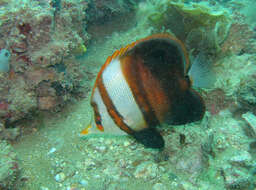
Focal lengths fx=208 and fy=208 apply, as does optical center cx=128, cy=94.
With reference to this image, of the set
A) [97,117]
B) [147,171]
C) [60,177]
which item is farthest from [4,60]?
[147,171]

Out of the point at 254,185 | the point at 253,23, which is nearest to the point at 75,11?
the point at 254,185

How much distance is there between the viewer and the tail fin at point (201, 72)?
193 centimetres

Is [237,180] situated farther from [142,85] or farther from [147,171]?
[142,85]

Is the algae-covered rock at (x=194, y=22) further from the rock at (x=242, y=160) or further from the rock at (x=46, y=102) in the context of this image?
the rock at (x=46, y=102)

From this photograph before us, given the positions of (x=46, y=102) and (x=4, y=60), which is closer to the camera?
(x=4, y=60)

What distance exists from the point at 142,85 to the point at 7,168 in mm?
1905

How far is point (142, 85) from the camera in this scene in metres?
1.79

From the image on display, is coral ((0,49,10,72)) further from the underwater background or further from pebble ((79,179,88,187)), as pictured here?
pebble ((79,179,88,187))

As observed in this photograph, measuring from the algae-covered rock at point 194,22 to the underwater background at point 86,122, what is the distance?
2 centimetres

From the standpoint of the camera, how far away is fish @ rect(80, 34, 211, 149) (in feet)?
5.82

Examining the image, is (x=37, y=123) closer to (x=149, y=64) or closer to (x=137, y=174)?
(x=137, y=174)

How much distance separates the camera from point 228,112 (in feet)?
11.6

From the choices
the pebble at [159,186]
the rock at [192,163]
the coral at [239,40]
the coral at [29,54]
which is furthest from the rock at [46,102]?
the coral at [239,40]

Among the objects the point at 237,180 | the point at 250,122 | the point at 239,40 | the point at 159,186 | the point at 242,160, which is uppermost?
the point at 239,40
